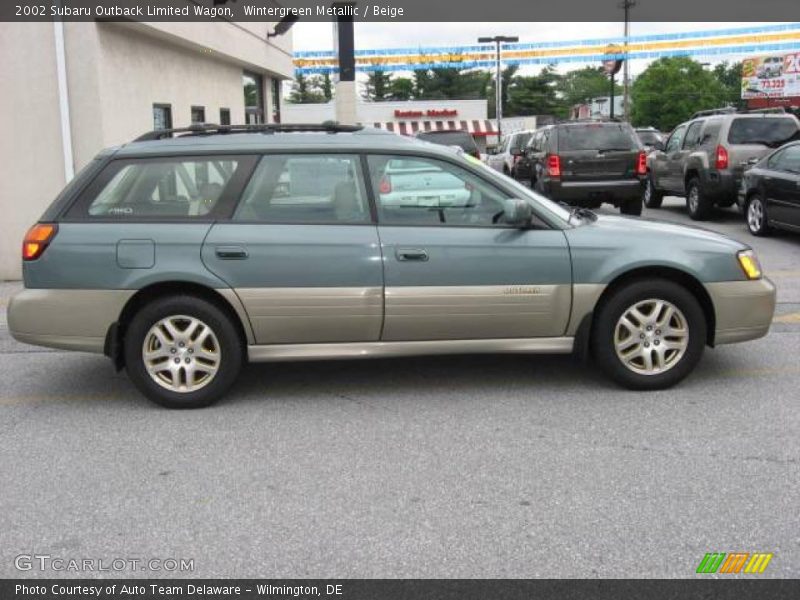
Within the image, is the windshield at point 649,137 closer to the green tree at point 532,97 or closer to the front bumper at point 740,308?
the front bumper at point 740,308

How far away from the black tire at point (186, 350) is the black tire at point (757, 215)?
9.47 meters

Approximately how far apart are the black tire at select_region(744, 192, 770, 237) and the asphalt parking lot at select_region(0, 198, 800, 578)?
269 inches

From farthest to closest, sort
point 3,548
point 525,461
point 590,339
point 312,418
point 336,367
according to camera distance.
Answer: point 336,367, point 590,339, point 312,418, point 525,461, point 3,548

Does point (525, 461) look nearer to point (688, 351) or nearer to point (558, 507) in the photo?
point (558, 507)

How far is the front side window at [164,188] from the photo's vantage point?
5.09m

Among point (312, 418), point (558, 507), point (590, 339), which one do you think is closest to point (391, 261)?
point (312, 418)

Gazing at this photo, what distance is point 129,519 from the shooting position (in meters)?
3.61

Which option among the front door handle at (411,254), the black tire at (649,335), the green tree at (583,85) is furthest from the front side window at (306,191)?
the green tree at (583,85)

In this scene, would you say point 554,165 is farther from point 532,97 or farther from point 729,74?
point 729,74

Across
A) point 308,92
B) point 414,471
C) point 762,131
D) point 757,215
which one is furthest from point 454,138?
point 308,92

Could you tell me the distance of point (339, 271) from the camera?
4988 millimetres

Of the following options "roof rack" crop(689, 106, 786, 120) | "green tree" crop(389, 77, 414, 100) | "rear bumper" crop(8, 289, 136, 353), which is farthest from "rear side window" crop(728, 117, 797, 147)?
"green tree" crop(389, 77, 414, 100)

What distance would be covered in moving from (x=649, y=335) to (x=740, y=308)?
0.61 metres

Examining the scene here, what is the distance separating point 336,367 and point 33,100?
602 cm
